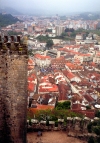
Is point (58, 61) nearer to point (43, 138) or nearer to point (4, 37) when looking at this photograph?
point (43, 138)

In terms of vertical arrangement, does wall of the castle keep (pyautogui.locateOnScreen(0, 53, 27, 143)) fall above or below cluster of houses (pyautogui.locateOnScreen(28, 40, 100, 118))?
above

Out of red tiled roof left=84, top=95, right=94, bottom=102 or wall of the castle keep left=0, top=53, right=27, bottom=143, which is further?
red tiled roof left=84, top=95, right=94, bottom=102

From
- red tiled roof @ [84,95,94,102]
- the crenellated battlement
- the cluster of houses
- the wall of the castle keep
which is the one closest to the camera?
the crenellated battlement

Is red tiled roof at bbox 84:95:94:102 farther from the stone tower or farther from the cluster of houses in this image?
the stone tower

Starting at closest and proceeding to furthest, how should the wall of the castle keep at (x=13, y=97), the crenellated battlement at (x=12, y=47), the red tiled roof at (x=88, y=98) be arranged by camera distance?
the crenellated battlement at (x=12, y=47) → the wall of the castle keep at (x=13, y=97) → the red tiled roof at (x=88, y=98)

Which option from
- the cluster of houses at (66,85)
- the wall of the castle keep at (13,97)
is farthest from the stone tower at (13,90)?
the cluster of houses at (66,85)

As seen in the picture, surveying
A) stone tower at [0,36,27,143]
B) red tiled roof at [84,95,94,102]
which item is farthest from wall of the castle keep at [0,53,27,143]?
red tiled roof at [84,95,94,102]

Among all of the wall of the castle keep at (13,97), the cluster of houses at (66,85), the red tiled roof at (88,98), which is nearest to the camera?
the wall of the castle keep at (13,97)

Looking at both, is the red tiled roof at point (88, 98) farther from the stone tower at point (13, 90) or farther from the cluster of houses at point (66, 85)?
the stone tower at point (13, 90)

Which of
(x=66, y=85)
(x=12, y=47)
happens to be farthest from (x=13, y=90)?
(x=66, y=85)
